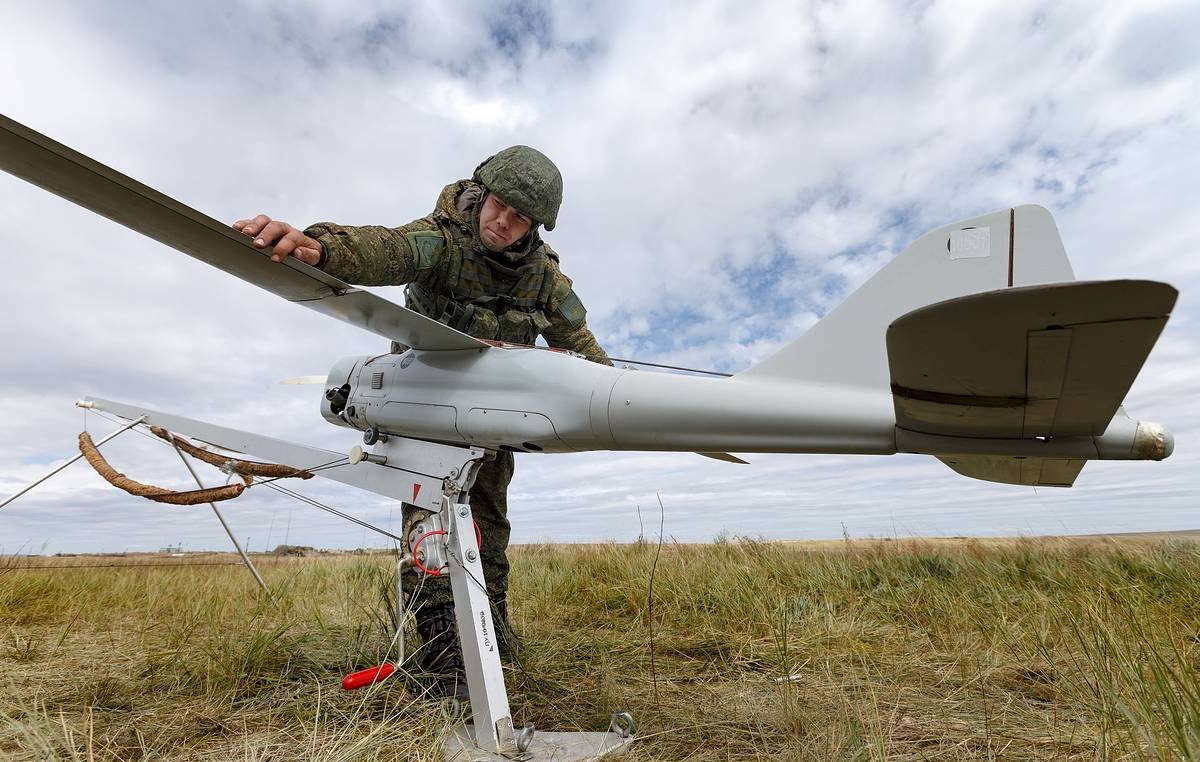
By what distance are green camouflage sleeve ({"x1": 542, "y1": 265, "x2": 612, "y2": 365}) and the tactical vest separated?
0.60 feet

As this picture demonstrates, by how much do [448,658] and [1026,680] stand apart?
2924 millimetres

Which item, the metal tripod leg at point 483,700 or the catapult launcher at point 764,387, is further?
the metal tripod leg at point 483,700

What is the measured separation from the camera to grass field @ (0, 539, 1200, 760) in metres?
2.30

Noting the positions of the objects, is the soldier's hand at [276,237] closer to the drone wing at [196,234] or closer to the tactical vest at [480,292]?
the drone wing at [196,234]

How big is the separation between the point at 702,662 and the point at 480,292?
257 cm

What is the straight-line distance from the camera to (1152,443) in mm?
2186

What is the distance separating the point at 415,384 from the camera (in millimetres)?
3160

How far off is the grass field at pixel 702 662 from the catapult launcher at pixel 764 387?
58 centimetres

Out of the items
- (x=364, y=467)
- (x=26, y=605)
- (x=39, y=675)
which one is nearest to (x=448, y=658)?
(x=364, y=467)

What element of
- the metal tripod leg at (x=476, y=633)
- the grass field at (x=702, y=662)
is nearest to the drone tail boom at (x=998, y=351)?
the grass field at (x=702, y=662)

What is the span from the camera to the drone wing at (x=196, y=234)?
6.94 feet

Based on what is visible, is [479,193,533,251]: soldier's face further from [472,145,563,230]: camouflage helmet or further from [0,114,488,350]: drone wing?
[0,114,488,350]: drone wing

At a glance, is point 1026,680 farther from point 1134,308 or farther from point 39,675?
point 39,675

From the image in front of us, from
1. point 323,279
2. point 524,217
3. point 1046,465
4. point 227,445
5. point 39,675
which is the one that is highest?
point 524,217
